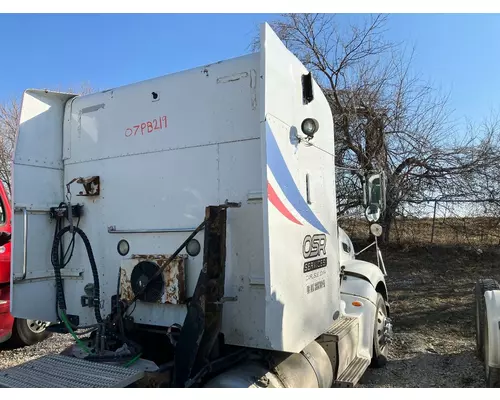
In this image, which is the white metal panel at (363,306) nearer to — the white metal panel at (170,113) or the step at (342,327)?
the step at (342,327)

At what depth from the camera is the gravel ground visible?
5.23m

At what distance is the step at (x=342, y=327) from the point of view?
384cm

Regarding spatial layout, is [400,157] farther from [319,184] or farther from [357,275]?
[319,184]

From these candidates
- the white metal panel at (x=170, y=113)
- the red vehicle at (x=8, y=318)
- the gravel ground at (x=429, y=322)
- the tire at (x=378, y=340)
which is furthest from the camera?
the red vehicle at (x=8, y=318)

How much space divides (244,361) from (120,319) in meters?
0.99

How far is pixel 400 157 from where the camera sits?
12328 millimetres

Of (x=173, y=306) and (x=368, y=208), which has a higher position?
(x=368, y=208)

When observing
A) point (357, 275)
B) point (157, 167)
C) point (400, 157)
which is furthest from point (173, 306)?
point (400, 157)

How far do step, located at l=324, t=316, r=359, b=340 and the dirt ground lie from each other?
1101mm

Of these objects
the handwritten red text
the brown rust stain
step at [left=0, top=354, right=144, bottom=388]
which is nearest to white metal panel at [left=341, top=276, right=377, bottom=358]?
the brown rust stain

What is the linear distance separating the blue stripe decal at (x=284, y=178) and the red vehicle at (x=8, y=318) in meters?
3.75

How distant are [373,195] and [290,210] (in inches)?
94.0

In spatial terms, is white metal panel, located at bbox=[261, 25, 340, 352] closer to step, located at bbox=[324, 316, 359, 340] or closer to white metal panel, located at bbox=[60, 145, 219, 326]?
step, located at bbox=[324, 316, 359, 340]

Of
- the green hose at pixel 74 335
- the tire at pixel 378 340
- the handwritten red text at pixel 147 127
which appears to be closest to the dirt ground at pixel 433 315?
the tire at pixel 378 340
